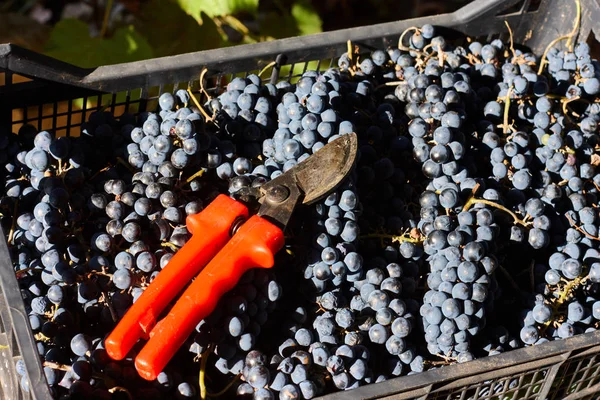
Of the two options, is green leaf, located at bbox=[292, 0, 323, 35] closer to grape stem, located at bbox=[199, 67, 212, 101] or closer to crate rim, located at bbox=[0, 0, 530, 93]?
crate rim, located at bbox=[0, 0, 530, 93]

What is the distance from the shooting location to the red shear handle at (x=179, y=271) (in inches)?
31.6

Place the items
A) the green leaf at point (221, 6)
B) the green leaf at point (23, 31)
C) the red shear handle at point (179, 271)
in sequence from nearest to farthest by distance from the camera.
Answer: the red shear handle at point (179, 271) → the green leaf at point (221, 6) → the green leaf at point (23, 31)

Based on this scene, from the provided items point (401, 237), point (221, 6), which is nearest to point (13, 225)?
point (401, 237)

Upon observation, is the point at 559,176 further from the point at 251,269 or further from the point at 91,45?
the point at 91,45

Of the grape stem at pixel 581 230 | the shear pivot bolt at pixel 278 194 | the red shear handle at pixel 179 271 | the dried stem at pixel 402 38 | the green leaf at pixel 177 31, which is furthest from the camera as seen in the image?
the green leaf at pixel 177 31

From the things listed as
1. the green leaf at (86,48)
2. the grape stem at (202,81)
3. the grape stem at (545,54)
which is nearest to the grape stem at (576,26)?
the grape stem at (545,54)

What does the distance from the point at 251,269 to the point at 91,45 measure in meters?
0.77

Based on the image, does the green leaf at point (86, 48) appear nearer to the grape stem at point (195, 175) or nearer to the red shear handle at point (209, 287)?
the grape stem at point (195, 175)

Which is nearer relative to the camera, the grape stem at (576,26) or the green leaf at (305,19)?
Result: the grape stem at (576,26)

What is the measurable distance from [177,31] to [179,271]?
866 millimetres

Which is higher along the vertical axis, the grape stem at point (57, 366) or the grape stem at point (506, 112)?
the grape stem at point (506, 112)

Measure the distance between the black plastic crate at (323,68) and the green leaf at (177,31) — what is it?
0.22 meters

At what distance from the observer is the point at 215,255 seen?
0.89 meters

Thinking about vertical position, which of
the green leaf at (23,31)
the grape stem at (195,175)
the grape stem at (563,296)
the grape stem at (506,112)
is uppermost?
the grape stem at (506,112)
